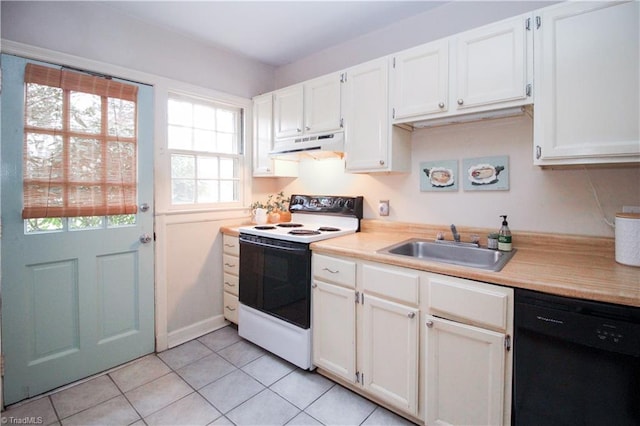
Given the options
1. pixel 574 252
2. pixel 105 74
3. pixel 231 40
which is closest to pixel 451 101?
pixel 574 252

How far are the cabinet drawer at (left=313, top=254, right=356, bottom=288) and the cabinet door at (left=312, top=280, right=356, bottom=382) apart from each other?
5cm

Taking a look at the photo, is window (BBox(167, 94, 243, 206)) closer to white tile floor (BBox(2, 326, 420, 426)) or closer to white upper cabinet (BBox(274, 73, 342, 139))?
white upper cabinet (BBox(274, 73, 342, 139))

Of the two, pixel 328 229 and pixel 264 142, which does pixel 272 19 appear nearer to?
pixel 264 142

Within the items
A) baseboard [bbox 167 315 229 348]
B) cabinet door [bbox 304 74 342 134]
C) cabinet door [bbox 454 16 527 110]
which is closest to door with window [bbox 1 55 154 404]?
baseboard [bbox 167 315 229 348]

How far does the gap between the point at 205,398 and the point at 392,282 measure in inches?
53.6

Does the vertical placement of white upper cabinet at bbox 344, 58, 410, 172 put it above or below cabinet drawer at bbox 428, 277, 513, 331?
above

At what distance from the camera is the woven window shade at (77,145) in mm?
1835

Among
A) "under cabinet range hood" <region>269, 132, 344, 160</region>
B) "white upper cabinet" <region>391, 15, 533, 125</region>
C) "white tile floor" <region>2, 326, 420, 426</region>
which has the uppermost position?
"white upper cabinet" <region>391, 15, 533, 125</region>

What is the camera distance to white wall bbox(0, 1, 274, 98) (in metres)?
1.83

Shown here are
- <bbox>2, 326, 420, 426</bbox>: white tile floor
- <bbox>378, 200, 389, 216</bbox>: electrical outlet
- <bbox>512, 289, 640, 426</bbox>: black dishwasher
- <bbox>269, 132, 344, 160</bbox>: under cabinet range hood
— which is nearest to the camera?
<bbox>512, 289, 640, 426</bbox>: black dishwasher

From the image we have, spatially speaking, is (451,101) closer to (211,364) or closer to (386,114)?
(386,114)

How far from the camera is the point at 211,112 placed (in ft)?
9.23

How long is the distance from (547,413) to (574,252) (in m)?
0.91

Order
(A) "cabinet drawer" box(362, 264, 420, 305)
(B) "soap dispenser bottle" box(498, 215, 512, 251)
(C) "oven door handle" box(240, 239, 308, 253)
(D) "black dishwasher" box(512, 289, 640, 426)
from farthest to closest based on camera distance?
1. (C) "oven door handle" box(240, 239, 308, 253)
2. (B) "soap dispenser bottle" box(498, 215, 512, 251)
3. (A) "cabinet drawer" box(362, 264, 420, 305)
4. (D) "black dishwasher" box(512, 289, 640, 426)
